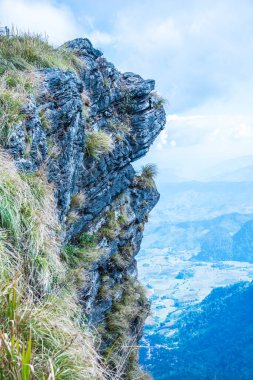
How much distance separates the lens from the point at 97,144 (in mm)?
11320

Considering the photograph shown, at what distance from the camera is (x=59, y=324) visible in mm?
3738

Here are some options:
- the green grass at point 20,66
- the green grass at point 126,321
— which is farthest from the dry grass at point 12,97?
the green grass at point 126,321

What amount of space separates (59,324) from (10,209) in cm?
203

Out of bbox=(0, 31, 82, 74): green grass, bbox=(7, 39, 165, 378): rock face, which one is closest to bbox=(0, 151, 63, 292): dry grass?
bbox=(7, 39, 165, 378): rock face

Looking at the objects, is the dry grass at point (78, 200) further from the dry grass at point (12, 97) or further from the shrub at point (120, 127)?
the shrub at point (120, 127)

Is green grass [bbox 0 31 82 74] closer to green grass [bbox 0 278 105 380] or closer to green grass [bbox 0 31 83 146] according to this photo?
green grass [bbox 0 31 83 146]

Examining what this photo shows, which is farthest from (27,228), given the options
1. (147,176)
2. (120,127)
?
(147,176)

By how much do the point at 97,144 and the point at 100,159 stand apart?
22.4 inches

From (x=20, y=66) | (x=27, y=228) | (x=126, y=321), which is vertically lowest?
(x=126, y=321)

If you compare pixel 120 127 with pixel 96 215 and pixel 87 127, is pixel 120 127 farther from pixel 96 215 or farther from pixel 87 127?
pixel 96 215

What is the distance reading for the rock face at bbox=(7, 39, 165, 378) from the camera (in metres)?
8.20

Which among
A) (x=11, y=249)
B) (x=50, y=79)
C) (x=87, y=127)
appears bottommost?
(x=11, y=249)

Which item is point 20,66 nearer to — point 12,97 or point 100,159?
point 12,97

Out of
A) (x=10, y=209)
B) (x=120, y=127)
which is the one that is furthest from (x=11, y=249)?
(x=120, y=127)
